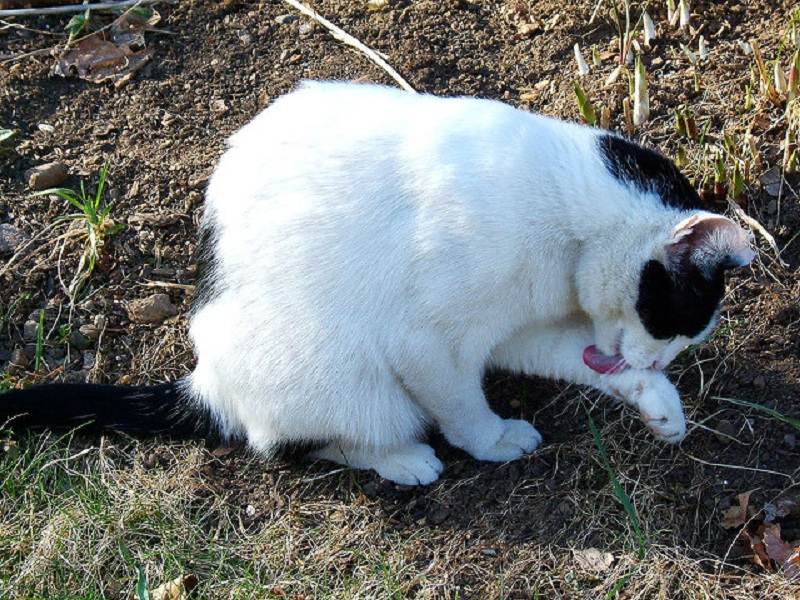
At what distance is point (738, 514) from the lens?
109 inches

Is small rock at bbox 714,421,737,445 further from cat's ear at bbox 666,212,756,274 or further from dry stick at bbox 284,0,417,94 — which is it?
dry stick at bbox 284,0,417,94

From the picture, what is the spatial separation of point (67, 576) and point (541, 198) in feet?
5.51

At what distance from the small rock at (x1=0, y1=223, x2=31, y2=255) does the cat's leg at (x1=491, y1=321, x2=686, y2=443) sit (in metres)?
1.80

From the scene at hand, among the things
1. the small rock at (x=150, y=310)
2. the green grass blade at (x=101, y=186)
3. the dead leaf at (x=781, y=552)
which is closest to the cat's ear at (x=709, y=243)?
the dead leaf at (x=781, y=552)

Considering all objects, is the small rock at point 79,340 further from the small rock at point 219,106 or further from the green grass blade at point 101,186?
the small rock at point 219,106

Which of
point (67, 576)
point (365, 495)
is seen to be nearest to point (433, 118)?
point (365, 495)

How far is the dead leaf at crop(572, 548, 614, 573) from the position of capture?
272 cm

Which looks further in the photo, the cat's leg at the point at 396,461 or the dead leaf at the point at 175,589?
the cat's leg at the point at 396,461

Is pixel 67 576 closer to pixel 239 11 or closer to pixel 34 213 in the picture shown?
pixel 34 213

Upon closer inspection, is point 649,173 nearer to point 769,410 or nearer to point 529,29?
point 769,410

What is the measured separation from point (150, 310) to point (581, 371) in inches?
58.4

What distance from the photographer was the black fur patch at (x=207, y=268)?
2836 millimetres

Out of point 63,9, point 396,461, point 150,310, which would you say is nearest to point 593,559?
point 396,461

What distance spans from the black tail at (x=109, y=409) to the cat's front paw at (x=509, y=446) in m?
0.84
